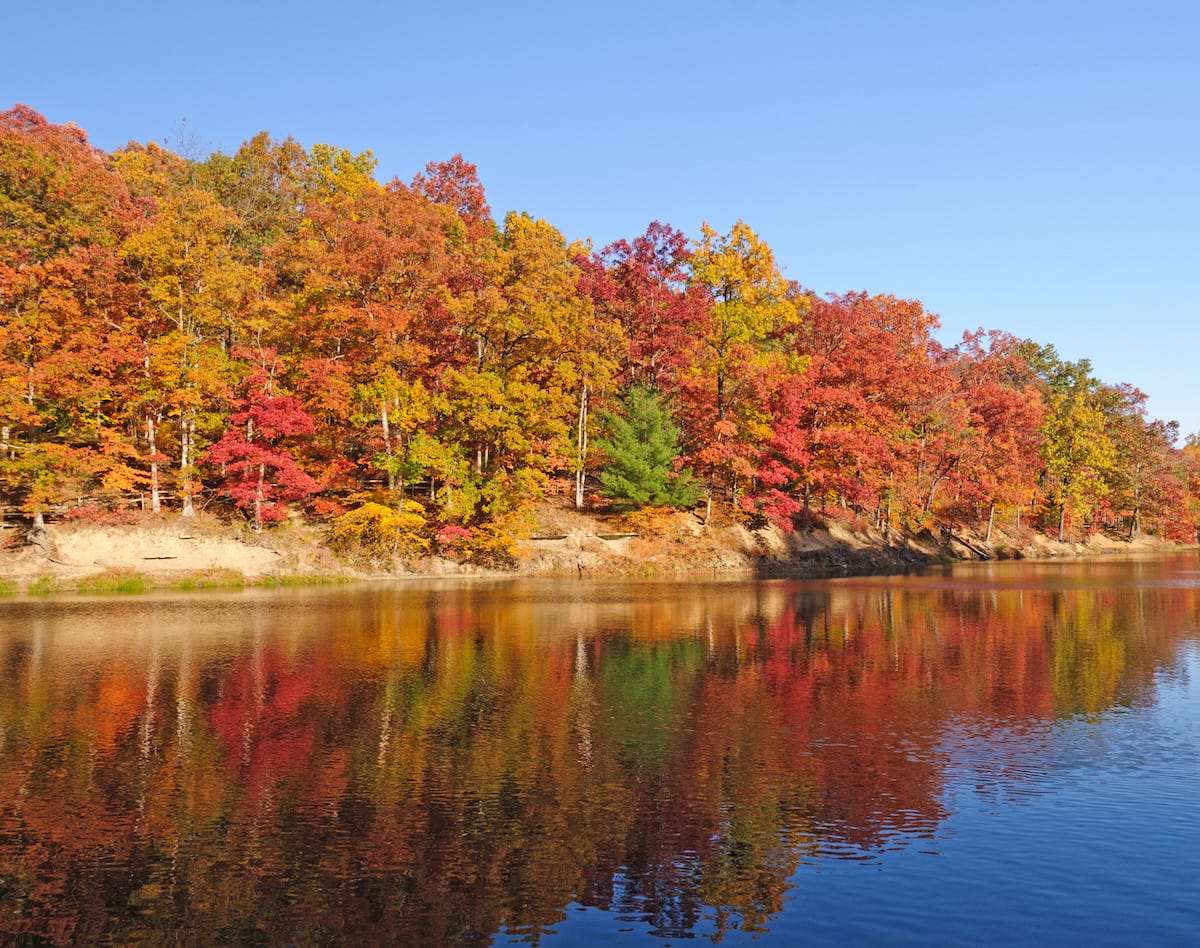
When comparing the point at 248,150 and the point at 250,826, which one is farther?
the point at 248,150

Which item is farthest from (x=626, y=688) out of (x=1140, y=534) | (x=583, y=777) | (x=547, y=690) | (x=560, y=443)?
(x=1140, y=534)

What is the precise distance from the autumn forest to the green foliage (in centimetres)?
24

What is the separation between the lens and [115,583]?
1716 inches

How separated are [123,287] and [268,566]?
56.5 feet

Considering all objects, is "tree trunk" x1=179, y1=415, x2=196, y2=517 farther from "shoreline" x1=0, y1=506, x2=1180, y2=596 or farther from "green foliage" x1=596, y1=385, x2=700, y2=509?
"green foliage" x1=596, y1=385, x2=700, y2=509

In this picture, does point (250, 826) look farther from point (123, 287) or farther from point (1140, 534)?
point (1140, 534)

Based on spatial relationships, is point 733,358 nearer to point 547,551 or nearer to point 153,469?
point 547,551

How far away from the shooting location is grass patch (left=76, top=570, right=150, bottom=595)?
42.8 m

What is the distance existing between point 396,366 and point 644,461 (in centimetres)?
1637

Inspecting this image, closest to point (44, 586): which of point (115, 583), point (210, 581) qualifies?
point (115, 583)

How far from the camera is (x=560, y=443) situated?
5797 centimetres

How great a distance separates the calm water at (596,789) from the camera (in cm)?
948

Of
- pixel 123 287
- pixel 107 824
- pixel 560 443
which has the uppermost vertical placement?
pixel 123 287

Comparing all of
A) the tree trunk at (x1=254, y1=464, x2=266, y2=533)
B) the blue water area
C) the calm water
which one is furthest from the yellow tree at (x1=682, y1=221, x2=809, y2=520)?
the blue water area
